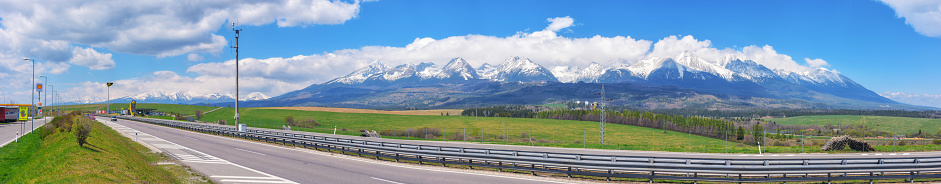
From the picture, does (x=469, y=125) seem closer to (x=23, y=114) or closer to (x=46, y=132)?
(x=23, y=114)

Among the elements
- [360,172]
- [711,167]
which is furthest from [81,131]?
[711,167]

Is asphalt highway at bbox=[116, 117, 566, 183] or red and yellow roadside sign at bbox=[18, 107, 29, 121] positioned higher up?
red and yellow roadside sign at bbox=[18, 107, 29, 121]

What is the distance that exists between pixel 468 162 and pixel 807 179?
13.0 m

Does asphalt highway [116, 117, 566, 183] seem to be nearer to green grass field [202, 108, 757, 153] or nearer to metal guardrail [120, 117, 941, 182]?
metal guardrail [120, 117, 941, 182]

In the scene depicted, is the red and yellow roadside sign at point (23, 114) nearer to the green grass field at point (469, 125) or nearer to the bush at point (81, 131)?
the green grass field at point (469, 125)

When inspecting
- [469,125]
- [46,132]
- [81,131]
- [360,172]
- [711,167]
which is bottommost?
[469,125]

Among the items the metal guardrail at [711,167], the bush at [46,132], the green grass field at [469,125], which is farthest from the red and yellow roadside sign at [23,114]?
the metal guardrail at [711,167]

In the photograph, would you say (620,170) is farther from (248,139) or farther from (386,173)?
(248,139)

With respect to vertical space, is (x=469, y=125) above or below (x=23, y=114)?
below

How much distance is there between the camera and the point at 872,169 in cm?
1911

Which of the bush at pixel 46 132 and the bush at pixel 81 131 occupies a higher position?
the bush at pixel 81 131

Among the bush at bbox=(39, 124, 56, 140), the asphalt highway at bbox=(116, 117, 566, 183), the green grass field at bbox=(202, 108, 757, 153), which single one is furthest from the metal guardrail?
the green grass field at bbox=(202, 108, 757, 153)

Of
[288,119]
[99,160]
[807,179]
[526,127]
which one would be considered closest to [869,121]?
[526,127]

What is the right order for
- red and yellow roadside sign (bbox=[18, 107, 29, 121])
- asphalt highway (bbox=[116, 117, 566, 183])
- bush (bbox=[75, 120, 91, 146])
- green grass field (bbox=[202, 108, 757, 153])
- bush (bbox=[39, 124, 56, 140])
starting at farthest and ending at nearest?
1. green grass field (bbox=[202, 108, 757, 153])
2. red and yellow roadside sign (bbox=[18, 107, 29, 121])
3. bush (bbox=[39, 124, 56, 140])
4. bush (bbox=[75, 120, 91, 146])
5. asphalt highway (bbox=[116, 117, 566, 183])
